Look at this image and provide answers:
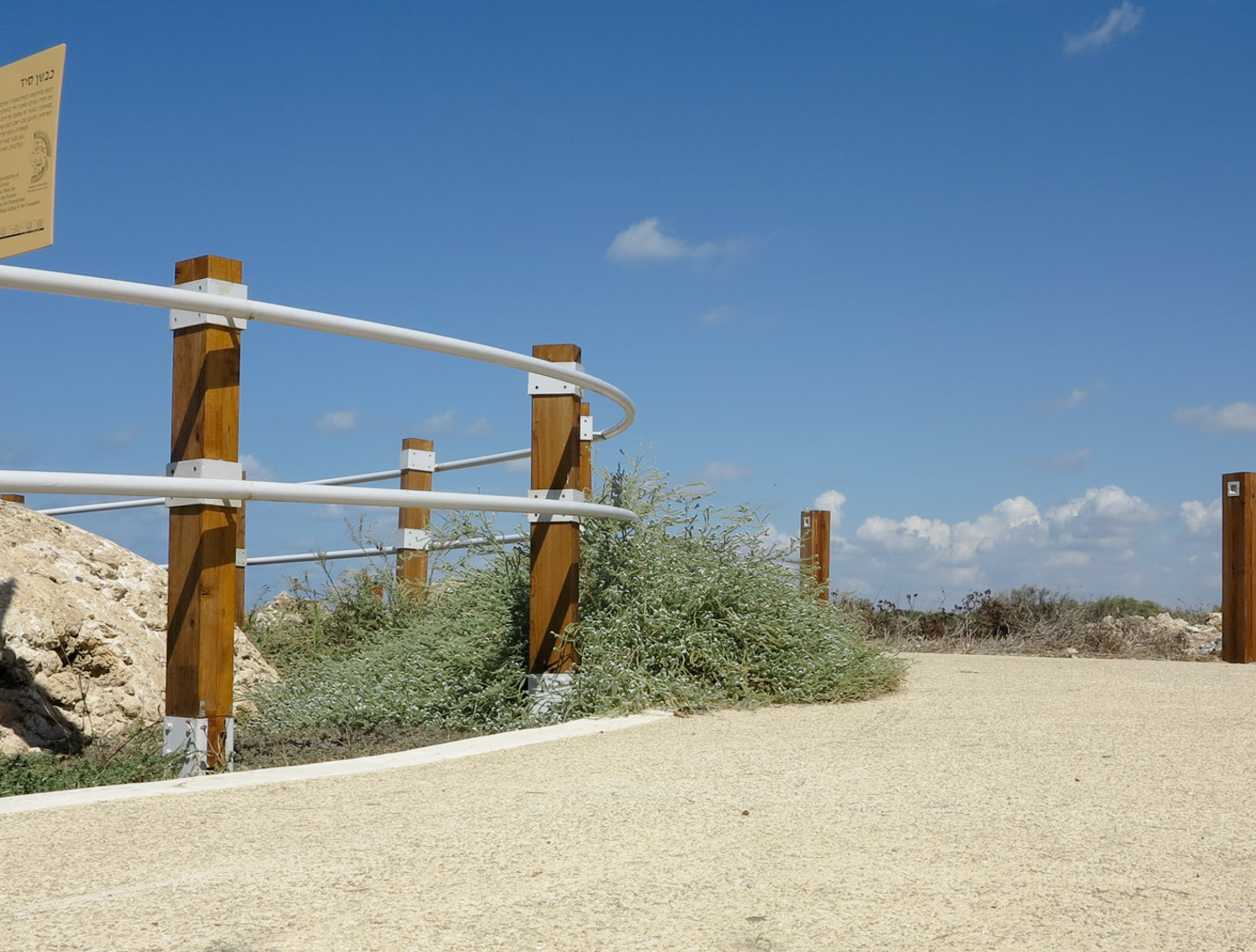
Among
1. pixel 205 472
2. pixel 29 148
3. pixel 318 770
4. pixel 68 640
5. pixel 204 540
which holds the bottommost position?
pixel 318 770

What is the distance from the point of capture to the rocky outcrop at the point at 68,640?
4.47 metres

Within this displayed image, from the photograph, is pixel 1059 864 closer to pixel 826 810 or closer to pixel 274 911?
pixel 826 810

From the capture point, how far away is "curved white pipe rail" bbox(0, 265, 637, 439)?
131 inches

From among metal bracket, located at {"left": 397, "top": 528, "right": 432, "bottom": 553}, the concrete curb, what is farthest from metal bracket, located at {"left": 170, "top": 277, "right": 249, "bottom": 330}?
metal bracket, located at {"left": 397, "top": 528, "right": 432, "bottom": 553}

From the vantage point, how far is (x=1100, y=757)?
360cm

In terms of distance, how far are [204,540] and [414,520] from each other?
16.0 ft

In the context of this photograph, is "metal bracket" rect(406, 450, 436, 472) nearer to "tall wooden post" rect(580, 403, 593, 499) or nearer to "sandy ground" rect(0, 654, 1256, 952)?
"tall wooden post" rect(580, 403, 593, 499)

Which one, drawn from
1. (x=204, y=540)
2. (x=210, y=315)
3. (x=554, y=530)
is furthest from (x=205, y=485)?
(x=554, y=530)

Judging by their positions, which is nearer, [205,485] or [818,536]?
[205,485]

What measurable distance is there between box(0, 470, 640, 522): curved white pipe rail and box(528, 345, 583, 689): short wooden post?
0.48 feet

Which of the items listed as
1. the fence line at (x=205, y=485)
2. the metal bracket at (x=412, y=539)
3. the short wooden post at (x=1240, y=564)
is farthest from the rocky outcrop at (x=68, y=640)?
the short wooden post at (x=1240, y=564)

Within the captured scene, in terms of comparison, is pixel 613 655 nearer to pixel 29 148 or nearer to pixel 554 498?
pixel 554 498

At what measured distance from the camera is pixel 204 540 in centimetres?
373

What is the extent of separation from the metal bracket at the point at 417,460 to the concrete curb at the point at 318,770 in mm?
4755
